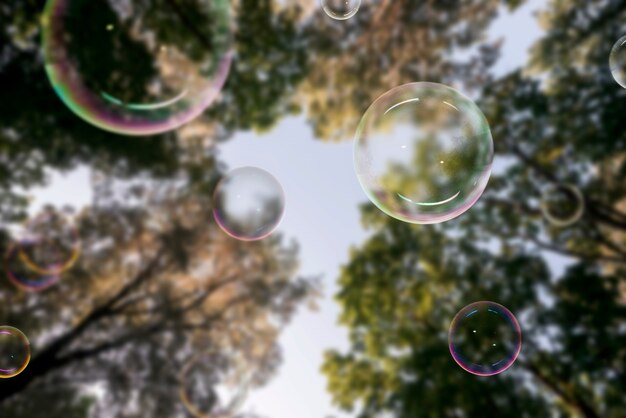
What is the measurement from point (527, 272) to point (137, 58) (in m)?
11.6

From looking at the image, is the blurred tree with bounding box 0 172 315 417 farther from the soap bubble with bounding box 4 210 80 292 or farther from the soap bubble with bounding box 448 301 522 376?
the soap bubble with bounding box 448 301 522 376

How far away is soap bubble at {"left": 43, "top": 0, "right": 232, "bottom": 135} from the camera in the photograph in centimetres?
889

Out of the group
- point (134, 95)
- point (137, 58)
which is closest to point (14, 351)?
point (134, 95)

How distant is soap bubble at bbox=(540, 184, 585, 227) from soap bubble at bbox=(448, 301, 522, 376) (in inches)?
174

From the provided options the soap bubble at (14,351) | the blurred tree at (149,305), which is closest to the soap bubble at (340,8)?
the blurred tree at (149,305)

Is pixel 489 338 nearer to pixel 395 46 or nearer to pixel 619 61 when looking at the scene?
pixel 619 61

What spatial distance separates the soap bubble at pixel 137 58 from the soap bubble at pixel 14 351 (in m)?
4.51

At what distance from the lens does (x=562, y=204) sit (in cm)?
1095

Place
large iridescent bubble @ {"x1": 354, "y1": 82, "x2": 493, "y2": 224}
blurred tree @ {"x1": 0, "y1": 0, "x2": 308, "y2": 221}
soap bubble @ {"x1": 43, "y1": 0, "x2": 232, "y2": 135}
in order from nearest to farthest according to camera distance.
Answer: large iridescent bubble @ {"x1": 354, "y1": 82, "x2": 493, "y2": 224}, soap bubble @ {"x1": 43, "y1": 0, "x2": 232, "y2": 135}, blurred tree @ {"x1": 0, "y1": 0, "x2": 308, "y2": 221}

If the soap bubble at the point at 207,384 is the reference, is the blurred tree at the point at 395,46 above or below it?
above

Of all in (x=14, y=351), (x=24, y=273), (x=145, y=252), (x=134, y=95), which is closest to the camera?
(x=14, y=351)

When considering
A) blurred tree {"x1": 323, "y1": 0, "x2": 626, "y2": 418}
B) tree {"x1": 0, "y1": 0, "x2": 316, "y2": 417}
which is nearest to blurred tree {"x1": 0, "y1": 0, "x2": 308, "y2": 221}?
tree {"x1": 0, "y1": 0, "x2": 316, "y2": 417}

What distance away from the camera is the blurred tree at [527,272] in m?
9.41

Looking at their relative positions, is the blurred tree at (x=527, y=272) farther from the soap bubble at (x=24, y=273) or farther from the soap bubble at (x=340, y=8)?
the soap bubble at (x=24, y=273)
